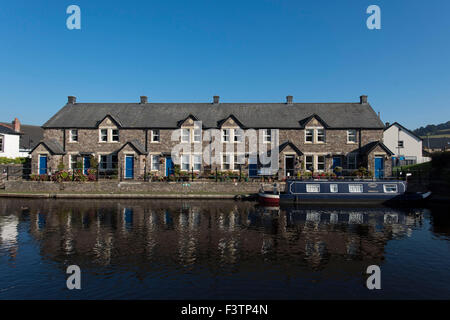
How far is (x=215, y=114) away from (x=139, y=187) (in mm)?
13737

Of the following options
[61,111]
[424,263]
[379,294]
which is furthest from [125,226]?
[61,111]

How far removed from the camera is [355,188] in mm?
25734

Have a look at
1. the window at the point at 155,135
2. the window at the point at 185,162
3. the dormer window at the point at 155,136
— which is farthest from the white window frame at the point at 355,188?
the window at the point at 155,135

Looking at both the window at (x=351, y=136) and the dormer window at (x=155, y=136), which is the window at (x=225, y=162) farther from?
the window at (x=351, y=136)

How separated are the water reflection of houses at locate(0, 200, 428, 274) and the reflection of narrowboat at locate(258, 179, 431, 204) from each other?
2.30 metres

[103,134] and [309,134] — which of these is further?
[103,134]

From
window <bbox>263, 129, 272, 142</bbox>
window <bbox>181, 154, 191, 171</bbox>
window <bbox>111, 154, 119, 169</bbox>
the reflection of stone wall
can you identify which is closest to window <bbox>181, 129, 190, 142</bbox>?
window <bbox>181, 154, 191, 171</bbox>

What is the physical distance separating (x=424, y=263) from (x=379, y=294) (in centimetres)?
402

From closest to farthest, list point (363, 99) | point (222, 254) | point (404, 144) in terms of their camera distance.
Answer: point (222, 254) → point (363, 99) → point (404, 144)

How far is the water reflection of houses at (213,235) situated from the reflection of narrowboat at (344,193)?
90.4 inches

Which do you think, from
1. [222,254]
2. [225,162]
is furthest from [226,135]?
[222,254]

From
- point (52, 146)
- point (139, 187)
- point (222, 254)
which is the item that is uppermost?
point (52, 146)

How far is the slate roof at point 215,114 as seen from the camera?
116ft

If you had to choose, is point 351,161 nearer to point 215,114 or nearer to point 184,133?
point 215,114
